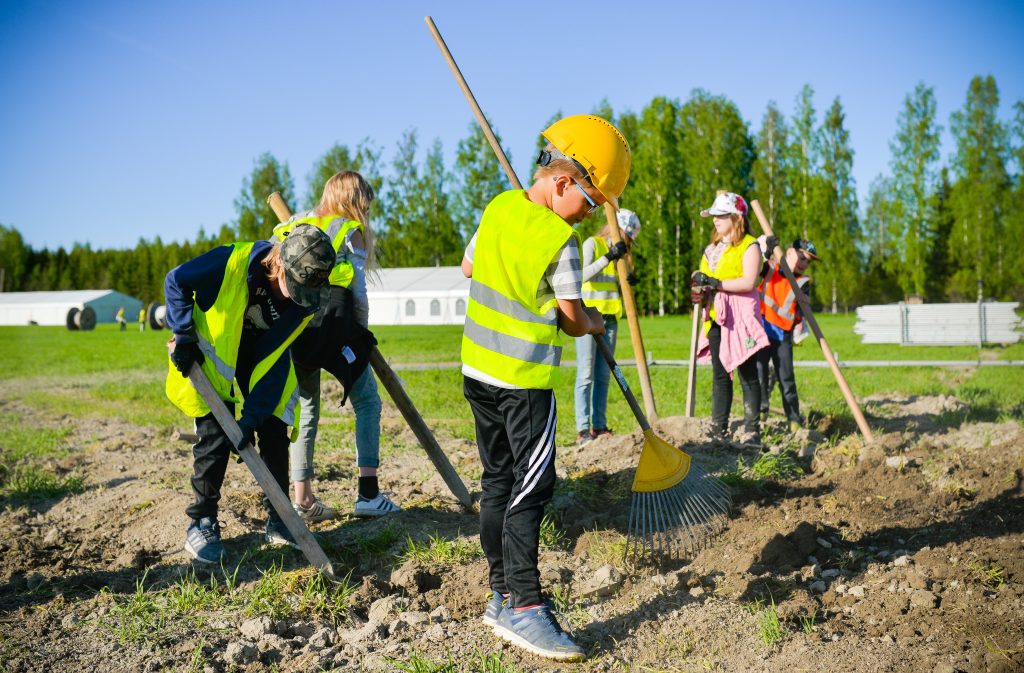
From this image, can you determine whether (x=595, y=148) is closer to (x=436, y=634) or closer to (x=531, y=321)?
(x=531, y=321)

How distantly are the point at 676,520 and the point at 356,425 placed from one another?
187 cm

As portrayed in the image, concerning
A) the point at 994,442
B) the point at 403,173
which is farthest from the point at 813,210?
the point at 994,442

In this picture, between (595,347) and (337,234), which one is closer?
(337,234)

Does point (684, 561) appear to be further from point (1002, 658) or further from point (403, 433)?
point (403, 433)

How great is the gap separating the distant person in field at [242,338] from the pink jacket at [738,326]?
3234mm

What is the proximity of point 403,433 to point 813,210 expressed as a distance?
3873cm

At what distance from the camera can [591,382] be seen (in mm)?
6199

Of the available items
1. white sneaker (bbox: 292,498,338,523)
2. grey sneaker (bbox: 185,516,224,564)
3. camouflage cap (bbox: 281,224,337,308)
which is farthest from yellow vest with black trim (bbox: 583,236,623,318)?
grey sneaker (bbox: 185,516,224,564)

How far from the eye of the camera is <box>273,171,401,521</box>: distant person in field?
4.07 m

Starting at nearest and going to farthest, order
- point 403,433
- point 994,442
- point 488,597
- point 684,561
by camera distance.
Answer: point 488,597
point 684,561
point 994,442
point 403,433

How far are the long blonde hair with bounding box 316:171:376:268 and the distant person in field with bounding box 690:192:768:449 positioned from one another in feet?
8.15

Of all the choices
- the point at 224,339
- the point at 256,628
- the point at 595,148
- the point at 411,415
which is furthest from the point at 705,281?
the point at 256,628

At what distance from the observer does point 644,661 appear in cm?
270

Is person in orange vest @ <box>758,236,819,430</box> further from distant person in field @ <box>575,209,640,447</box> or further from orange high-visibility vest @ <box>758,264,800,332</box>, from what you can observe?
distant person in field @ <box>575,209,640,447</box>
